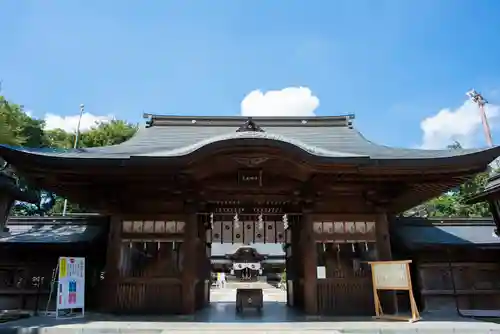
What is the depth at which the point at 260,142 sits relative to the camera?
289 inches

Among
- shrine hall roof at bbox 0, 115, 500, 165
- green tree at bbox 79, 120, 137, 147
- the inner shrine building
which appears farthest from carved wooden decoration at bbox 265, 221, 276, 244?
green tree at bbox 79, 120, 137, 147

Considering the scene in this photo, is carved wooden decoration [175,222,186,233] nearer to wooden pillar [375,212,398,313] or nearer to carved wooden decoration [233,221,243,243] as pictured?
carved wooden decoration [233,221,243,243]

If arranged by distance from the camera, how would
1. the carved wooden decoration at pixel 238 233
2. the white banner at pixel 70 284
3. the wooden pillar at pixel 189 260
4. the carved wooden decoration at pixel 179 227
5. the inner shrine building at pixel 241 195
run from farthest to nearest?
the carved wooden decoration at pixel 238 233 → the carved wooden decoration at pixel 179 227 → the wooden pillar at pixel 189 260 → the inner shrine building at pixel 241 195 → the white banner at pixel 70 284

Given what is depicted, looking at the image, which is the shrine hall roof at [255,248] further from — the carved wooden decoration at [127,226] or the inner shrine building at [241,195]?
the carved wooden decoration at [127,226]

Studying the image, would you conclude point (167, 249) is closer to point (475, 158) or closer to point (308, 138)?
point (308, 138)

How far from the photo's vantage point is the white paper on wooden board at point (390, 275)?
23.6 ft

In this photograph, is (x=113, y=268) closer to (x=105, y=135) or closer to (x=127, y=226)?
(x=127, y=226)

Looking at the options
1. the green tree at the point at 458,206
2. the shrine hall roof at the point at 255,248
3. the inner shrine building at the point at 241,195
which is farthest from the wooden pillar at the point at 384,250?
the shrine hall roof at the point at 255,248

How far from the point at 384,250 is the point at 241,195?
12.2ft

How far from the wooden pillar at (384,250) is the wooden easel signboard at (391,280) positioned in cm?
29

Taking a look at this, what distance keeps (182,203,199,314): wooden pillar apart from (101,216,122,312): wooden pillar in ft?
5.17

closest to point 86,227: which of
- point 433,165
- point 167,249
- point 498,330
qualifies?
point 167,249

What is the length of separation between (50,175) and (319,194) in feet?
20.6

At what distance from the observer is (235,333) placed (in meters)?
5.94
